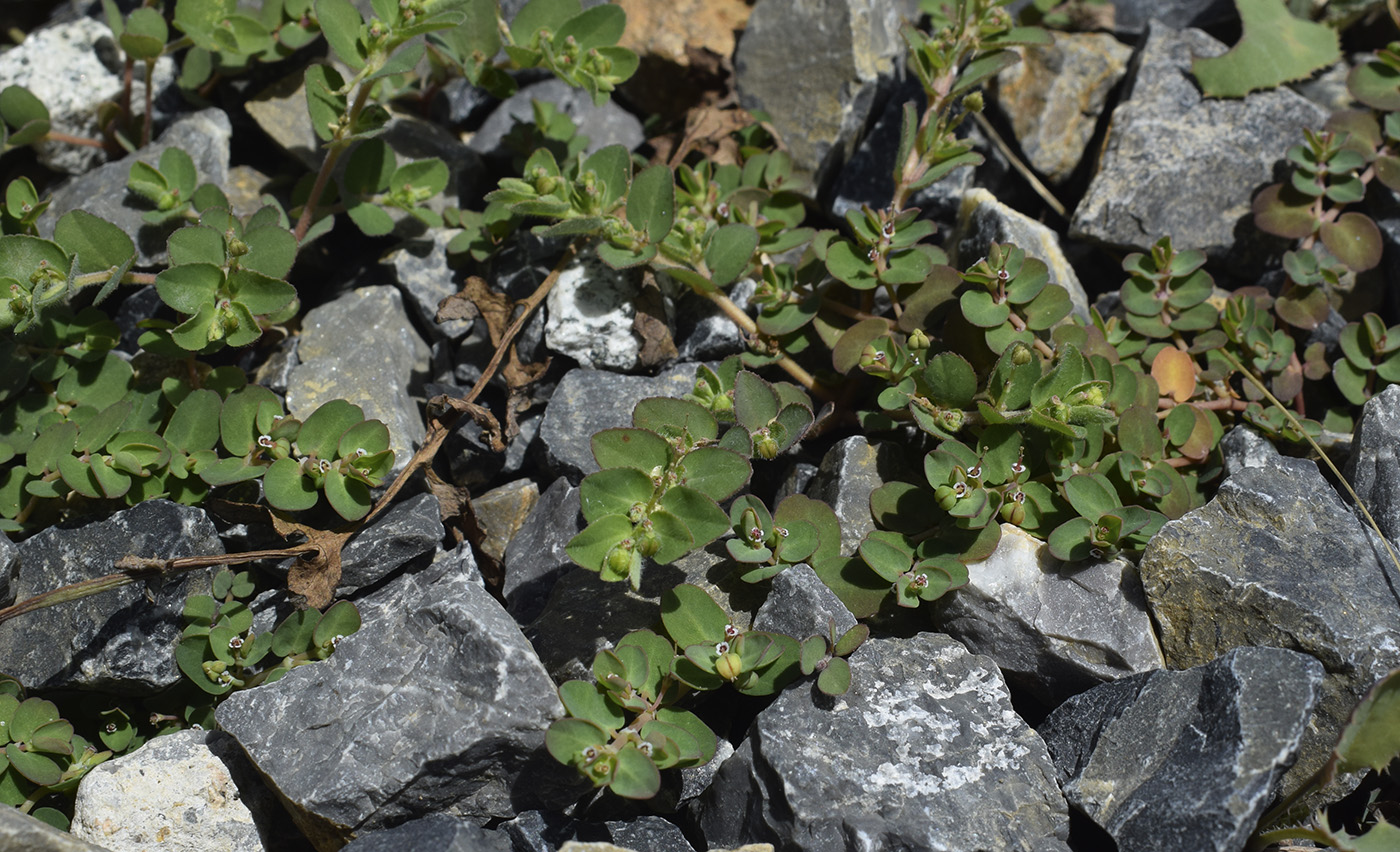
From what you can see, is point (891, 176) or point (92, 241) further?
point (891, 176)

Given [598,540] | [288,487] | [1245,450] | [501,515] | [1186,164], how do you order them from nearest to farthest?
1. [598,540]
2. [288,487]
3. [1245,450]
4. [501,515]
5. [1186,164]

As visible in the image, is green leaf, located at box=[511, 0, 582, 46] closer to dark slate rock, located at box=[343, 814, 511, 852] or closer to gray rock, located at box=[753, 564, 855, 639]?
gray rock, located at box=[753, 564, 855, 639]

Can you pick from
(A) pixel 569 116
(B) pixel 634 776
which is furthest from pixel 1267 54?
(B) pixel 634 776

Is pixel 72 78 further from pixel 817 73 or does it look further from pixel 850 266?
pixel 850 266

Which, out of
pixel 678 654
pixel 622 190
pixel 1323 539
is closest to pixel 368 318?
pixel 622 190

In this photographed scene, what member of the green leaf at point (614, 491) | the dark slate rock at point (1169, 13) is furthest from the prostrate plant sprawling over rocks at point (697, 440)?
the dark slate rock at point (1169, 13)
